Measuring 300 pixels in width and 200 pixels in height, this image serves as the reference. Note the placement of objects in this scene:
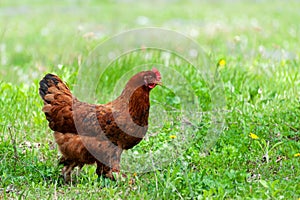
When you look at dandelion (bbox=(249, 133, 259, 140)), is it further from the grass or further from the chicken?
the chicken

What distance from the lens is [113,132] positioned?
474cm

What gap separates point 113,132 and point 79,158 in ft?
1.20

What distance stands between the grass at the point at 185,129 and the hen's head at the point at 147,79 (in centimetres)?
61

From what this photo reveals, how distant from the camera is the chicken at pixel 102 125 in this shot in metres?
4.73

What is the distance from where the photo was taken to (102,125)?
4781 mm

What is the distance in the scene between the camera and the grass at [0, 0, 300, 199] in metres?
4.30

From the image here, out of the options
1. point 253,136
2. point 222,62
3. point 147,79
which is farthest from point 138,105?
point 222,62

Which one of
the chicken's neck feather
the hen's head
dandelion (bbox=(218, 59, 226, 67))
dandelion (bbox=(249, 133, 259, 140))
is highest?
dandelion (bbox=(218, 59, 226, 67))

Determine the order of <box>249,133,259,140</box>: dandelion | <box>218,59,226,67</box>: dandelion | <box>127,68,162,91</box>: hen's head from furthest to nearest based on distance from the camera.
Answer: <box>218,59,226,67</box>: dandelion < <box>249,133,259,140</box>: dandelion < <box>127,68,162,91</box>: hen's head

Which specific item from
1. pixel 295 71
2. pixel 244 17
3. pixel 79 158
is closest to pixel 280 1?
pixel 244 17

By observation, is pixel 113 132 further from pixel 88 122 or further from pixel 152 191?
pixel 152 191

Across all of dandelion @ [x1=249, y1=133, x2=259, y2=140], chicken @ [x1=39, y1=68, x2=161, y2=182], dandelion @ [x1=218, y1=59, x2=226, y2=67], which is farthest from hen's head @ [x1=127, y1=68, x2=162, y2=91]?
dandelion @ [x1=218, y1=59, x2=226, y2=67]

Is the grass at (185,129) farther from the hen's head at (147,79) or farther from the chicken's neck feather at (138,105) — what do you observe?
the hen's head at (147,79)

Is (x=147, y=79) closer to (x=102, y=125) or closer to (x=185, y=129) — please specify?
(x=102, y=125)
